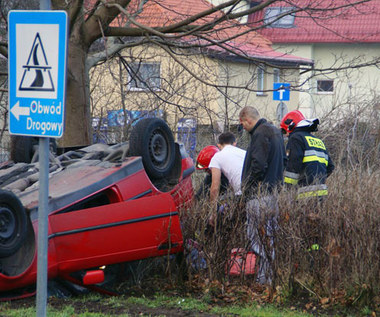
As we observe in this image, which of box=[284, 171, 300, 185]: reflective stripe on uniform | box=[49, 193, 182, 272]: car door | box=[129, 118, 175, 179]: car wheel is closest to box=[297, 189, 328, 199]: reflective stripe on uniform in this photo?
box=[284, 171, 300, 185]: reflective stripe on uniform

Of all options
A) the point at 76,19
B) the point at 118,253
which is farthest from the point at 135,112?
the point at 118,253

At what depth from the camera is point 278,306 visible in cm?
640

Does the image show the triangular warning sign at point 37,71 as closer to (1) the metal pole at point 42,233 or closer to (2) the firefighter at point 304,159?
(1) the metal pole at point 42,233

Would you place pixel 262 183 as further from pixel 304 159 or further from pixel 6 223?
pixel 6 223

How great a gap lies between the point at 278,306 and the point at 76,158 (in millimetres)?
2835

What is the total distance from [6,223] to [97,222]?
0.88 m

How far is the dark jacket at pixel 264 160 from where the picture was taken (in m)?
7.19

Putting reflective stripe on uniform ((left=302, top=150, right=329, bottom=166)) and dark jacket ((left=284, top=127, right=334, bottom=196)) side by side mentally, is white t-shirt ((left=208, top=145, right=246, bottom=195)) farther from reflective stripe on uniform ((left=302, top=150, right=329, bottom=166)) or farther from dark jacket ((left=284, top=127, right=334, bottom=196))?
reflective stripe on uniform ((left=302, top=150, right=329, bottom=166))

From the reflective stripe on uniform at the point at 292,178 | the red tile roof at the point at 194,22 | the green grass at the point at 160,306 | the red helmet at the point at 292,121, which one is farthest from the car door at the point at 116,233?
the red tile roof at the point at 194,22

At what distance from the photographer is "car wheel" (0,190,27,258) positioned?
228 inches

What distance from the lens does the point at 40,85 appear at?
154 inches

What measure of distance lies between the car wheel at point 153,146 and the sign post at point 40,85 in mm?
3259

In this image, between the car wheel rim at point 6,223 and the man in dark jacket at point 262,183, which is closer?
the car wheel rim at point 6,223

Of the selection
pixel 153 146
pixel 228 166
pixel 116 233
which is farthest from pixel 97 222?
pixel 228 166
